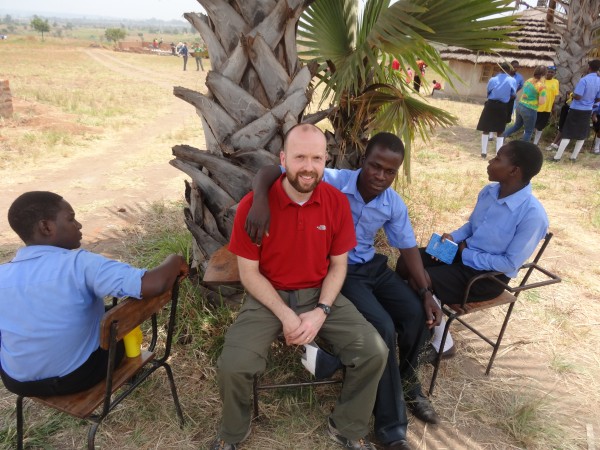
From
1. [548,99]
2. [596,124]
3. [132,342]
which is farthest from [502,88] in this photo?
[132,342]

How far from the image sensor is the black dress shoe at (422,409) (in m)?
2.49

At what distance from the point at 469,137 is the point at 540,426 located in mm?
9442

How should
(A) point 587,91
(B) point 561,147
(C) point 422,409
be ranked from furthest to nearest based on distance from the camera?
(B) point 561,147
(A) point 587,91
(C) point 422,409

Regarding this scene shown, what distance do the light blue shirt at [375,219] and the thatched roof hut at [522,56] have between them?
13219 millimetres

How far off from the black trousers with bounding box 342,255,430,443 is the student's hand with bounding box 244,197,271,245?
75cm

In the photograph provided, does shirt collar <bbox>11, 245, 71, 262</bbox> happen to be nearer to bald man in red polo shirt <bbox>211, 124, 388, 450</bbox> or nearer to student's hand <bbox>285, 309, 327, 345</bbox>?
bald man in red polo shirt <bbox>211, 124, 388, 450</bbox>

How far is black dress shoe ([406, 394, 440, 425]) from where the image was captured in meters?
2.49

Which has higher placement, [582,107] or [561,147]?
[582,107]

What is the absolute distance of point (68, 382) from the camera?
1892mm

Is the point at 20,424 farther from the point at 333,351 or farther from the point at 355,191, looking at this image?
the point at 355,191

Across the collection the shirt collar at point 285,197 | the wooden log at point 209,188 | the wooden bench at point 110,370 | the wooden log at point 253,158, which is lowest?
the wooden bench at point 110,370

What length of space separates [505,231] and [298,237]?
141 cm

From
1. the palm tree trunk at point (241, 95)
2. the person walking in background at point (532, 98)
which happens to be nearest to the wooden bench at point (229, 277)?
the palm tree trunk at point (241, 95)

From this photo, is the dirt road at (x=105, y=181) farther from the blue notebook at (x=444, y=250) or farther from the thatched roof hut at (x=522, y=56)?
the thatched roof hut at (x=522, y=56)
